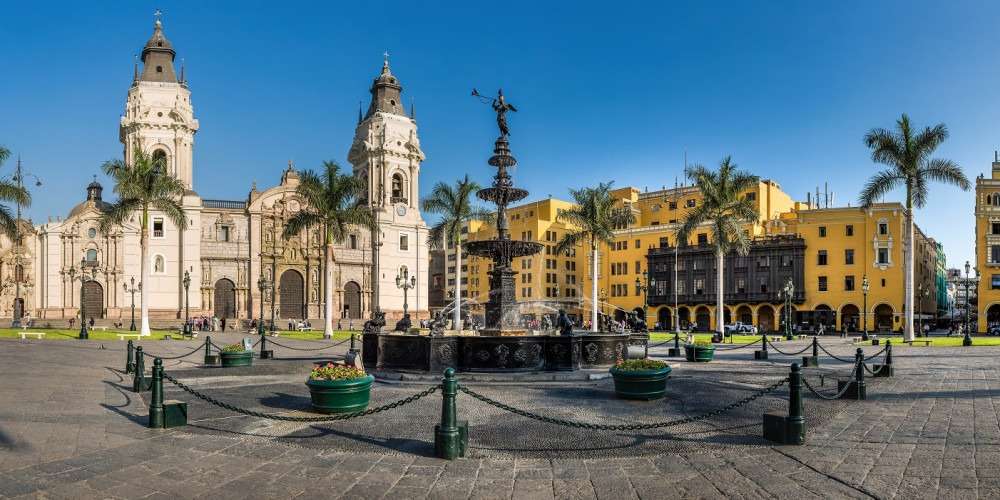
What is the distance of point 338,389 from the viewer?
11.5m

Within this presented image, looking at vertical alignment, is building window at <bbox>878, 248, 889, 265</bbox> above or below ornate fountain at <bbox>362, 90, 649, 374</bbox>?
above

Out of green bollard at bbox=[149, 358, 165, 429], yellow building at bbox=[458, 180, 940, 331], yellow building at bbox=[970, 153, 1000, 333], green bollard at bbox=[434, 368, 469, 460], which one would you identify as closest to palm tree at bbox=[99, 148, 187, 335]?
yellow building at bbox=[458, 180, 940, 331]

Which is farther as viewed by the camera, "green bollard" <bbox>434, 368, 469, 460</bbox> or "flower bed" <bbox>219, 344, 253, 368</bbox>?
"flower bed" <bbox>219, 344, 253, 368</bbox>

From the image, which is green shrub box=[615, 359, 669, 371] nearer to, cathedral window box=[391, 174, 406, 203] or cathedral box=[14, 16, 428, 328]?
cathedral box=[14, 16, 428, 328]

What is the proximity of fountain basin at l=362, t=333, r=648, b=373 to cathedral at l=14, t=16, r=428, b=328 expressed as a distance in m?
43.4

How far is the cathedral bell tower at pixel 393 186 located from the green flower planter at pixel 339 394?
56850mm

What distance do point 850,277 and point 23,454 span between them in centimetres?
7030

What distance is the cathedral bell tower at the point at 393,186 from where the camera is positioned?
230 ft

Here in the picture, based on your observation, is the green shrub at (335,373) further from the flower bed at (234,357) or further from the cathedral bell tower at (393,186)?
the cathedral bell tower at (393,186)

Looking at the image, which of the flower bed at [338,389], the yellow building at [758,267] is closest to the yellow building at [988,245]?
the yellow building at [758,267]

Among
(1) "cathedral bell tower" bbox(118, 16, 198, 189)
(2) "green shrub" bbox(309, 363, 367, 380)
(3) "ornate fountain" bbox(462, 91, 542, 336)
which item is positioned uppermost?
(1) "cathedral bell tower" bbox(118, 16, 198, 189)

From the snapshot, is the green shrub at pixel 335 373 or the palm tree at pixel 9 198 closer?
the green shrub at pixel 335 373

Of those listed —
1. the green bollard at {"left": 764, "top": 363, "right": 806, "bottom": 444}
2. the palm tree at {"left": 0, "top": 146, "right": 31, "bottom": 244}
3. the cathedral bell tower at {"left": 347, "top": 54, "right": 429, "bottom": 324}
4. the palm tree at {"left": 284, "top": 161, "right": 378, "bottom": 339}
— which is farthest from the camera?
the cathedral bell tower at {"left": 347, "top": 54, "right": 429, "bottom": 324}

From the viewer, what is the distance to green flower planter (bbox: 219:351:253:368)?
20984mm
